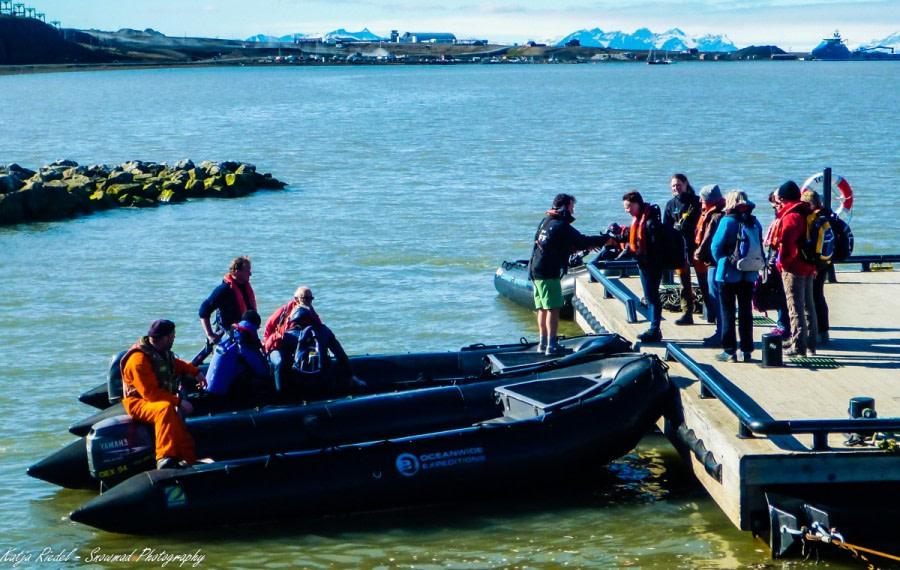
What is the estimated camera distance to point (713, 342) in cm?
1211

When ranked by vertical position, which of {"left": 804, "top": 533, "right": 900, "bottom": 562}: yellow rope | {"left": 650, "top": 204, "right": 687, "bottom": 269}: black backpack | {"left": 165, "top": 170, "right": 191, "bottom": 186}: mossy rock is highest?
{"left": 650, "top": 204, "right": 687, "bottom": 269}: black backpack

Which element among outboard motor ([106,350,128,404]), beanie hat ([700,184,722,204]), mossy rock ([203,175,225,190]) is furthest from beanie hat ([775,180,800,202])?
mossy rock ([203,175,225,190])

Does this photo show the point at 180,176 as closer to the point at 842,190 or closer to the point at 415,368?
the point at 842,190

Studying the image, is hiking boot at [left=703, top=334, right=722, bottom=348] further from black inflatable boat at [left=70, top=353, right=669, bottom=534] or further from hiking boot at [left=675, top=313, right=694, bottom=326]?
black inflatable boat at [left=70, top=353, right=669, bottom=534]

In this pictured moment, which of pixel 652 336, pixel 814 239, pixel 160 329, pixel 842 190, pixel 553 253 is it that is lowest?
pixel 652 336

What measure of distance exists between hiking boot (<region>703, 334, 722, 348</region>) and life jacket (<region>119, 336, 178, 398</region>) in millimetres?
5468

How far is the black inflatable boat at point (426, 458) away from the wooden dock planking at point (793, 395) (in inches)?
27.9

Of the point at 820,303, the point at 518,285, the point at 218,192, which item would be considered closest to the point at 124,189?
the point at 218,192

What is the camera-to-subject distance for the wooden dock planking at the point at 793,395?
9.10 metres

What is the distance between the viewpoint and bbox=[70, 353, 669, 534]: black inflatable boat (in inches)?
393

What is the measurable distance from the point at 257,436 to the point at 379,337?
25.2 ft

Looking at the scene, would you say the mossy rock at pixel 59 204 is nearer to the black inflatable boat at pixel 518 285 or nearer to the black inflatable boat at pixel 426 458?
the black inflatable boat at pixel 518 285

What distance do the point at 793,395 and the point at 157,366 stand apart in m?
5.70

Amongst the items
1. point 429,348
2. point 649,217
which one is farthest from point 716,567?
point 429,348
